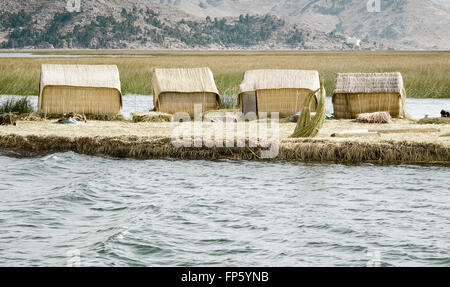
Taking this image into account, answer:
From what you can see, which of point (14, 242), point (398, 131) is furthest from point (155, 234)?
point (398, 131)

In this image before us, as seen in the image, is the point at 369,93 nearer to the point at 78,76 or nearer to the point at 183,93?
the point at 183,93

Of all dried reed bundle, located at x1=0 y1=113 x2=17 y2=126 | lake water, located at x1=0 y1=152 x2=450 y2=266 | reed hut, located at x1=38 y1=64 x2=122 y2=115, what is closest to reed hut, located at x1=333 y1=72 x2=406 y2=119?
lake water, located at x1=0 y1=152 x2=450 y2=266

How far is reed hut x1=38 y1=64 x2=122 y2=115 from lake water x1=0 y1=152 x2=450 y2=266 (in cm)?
525

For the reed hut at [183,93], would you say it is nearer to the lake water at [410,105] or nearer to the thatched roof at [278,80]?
the thatched roof at [278,80]

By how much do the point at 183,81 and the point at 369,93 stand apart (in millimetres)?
6196

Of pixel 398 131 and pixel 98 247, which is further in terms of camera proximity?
pixel 398 131

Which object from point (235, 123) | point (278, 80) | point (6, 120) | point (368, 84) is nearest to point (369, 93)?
point (368, 84)

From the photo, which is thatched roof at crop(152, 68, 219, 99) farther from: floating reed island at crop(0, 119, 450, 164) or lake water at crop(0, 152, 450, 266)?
lake water at crop(0, 152, 450, 266)

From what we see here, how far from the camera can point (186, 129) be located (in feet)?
64.9

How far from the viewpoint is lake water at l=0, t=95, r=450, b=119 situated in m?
29.8

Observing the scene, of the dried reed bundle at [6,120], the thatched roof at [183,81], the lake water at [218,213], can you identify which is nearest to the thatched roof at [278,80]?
the thatched roof at [183,81]
